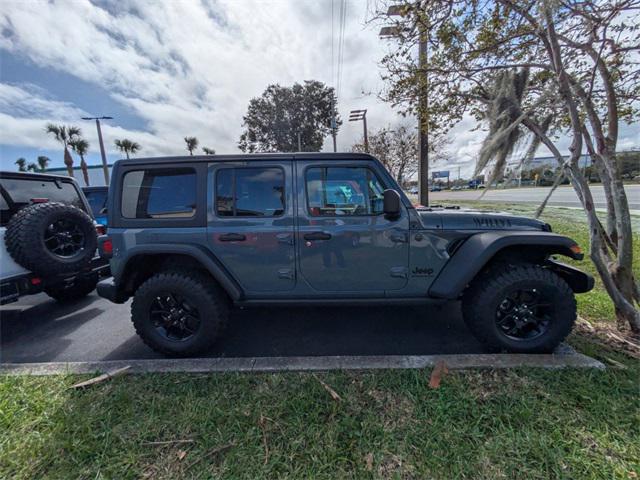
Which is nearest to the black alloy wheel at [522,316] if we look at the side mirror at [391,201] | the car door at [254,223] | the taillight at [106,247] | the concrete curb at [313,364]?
the concrete curb at [313,364]

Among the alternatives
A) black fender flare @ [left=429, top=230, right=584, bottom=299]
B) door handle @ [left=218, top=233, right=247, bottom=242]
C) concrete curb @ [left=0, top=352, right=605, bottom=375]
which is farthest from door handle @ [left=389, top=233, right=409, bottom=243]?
door handle @ [left=218, top=233, right=247, bottom=242]

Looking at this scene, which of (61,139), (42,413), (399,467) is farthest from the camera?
(61,139)

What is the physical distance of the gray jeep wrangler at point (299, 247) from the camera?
245cm

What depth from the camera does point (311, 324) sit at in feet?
10.5

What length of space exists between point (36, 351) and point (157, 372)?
1736 mm

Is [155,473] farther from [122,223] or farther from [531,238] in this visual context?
[531,238]

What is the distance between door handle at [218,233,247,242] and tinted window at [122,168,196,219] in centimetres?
45

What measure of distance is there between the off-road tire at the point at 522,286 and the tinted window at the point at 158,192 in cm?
285

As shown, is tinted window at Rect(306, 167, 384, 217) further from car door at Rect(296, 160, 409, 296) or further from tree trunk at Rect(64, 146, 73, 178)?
tree trunk at Rect(64, 146, 73, 178)

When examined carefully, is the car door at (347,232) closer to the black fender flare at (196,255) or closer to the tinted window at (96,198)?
the black fender flare at (196,255)

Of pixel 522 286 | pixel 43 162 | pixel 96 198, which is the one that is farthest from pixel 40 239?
pixel 43 162

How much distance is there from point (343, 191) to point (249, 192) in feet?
2.92

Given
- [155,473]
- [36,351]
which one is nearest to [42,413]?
[155,473]

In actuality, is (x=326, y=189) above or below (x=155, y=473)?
above
